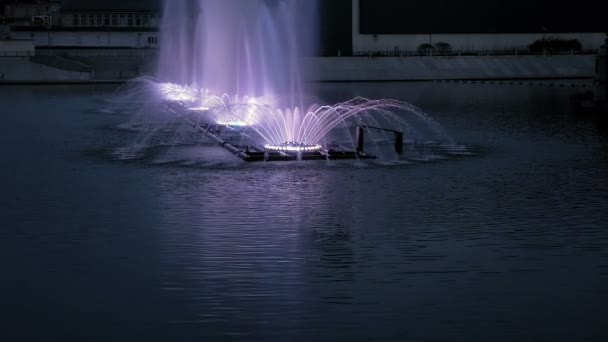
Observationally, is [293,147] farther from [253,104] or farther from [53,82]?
[53,82]

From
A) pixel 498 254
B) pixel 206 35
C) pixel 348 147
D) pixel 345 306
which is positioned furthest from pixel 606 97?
pixel 345 306

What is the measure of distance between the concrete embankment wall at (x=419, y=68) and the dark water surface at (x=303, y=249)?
64.9m

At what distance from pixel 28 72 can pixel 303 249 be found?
251 feet

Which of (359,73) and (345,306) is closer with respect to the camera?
(345,306)

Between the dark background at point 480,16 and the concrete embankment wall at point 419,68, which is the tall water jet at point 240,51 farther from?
the dark background at point 480,16

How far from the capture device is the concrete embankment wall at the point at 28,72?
8700 centimetres

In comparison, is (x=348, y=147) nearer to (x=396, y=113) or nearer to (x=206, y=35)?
(x=396, y=113)

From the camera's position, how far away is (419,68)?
306 feet

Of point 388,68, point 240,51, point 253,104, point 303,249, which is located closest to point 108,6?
point 388,68

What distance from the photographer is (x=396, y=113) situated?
4753 centimetres

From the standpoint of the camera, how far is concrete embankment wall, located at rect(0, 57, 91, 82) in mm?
87000

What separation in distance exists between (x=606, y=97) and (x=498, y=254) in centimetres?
3920

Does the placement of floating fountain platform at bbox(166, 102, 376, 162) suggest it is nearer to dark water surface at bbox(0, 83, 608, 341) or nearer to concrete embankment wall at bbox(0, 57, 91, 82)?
dark water surface at bbox(0, 83, 608, 341)

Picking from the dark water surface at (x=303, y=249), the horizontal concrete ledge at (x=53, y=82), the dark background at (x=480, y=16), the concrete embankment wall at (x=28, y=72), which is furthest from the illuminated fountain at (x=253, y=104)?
the dark background at (x=480, y=16)
